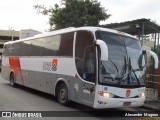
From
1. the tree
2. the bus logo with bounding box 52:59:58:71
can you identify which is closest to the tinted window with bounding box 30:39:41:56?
the bus logo with bounding box 52:59:58:71

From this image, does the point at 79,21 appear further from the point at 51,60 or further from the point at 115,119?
the point at 115,119

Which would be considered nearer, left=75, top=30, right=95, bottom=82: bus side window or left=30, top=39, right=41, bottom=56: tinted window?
left=75, top=30, right=95, bottom=82: bus side window

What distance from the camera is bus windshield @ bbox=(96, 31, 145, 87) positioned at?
10.1 meters

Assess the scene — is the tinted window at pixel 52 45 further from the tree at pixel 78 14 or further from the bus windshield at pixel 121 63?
the tree at pixel 78 14

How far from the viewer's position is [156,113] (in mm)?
11922

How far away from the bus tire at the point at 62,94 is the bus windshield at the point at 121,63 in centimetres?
247

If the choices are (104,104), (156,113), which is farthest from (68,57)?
(156,113)

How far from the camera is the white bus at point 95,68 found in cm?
1004

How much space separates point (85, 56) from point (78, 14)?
54.5 feet

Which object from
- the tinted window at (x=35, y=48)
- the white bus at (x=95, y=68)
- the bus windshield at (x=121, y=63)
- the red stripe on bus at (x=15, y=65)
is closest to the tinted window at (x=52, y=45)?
the white bus at (x=95, y=68)

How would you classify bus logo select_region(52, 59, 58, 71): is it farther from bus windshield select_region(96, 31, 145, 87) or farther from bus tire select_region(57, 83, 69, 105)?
bus windshield select_region(96, 31, 145, 87)

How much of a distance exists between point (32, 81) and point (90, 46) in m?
5.84

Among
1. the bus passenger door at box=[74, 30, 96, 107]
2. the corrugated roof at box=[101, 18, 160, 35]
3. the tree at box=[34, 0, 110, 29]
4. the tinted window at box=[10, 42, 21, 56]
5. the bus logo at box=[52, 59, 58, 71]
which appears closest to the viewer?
the bus passenger door at box=[74, 30, 96, 107]

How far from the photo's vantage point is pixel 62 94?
484 inches
